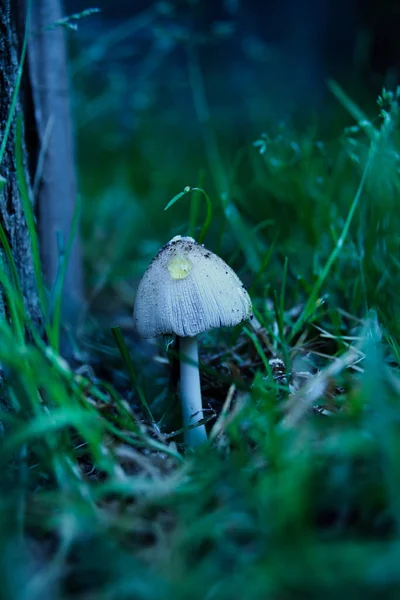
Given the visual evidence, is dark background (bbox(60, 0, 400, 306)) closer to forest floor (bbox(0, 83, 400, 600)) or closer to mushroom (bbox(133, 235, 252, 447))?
mushroom (bbox(133, 235, 252, 447))

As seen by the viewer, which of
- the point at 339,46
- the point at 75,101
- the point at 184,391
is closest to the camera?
the point at 184,391

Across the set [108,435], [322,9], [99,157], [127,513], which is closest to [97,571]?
[127,513]

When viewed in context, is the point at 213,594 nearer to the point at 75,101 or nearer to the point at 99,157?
the point at 75,101

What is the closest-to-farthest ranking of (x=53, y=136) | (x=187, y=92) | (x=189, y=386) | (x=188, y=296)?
(x=188, y=296) < (x=189, y=386) < (x=53, y=136) < (x=187, y=92)

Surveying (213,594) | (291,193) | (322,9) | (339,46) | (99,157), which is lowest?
(213,594)

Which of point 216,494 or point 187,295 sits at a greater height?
point 187,295

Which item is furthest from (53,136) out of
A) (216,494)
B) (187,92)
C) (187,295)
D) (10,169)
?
(187,92)

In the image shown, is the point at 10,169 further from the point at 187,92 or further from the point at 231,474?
the point at 187,92

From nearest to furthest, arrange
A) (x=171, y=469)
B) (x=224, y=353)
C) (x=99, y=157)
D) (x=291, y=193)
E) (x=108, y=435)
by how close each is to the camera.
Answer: (x=171, y=469) → (x=108, y=435) → (x=224, y=353) → (x=291, y=193) → (x=99, y=157)
